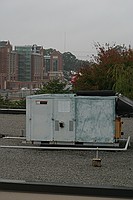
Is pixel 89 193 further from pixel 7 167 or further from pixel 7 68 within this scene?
pixel 7 68

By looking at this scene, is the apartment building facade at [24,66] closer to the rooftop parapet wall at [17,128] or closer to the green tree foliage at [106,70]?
the green tree foliage at [106,70]

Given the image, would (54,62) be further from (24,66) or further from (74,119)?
(74,119)

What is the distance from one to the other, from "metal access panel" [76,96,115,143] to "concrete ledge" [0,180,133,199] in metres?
5.08

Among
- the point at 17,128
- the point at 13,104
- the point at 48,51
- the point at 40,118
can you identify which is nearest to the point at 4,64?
the point at 48,51

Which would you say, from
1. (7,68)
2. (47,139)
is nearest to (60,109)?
(47,139)

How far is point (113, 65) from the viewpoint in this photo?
2780cm

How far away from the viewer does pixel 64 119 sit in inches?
477

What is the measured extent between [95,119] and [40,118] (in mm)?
1754

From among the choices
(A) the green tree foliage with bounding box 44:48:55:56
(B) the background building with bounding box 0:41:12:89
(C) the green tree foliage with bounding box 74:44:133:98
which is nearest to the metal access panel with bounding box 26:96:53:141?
(C) the green tree foliage with bounding box 74:44:133:98

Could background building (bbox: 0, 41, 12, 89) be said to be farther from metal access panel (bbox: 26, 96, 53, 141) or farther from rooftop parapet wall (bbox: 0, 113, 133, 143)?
metal access panel (bbox: 26, 96, 53, 141)

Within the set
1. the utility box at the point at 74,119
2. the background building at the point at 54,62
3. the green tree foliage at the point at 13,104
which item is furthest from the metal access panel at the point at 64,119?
the background building at the point at 54,62

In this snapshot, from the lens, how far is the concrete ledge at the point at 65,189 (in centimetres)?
677

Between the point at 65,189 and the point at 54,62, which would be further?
the point at 54,62

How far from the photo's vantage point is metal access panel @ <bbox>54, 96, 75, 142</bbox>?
476 inches
